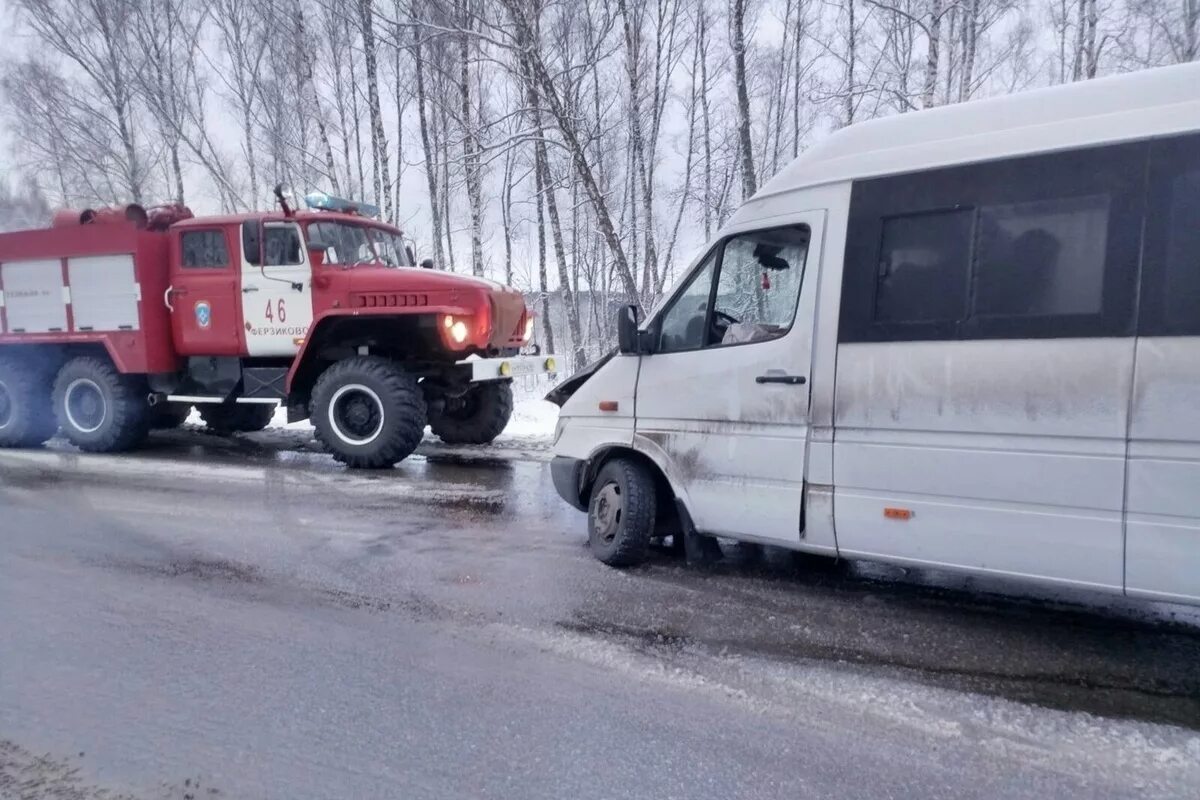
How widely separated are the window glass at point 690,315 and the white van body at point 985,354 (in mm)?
113

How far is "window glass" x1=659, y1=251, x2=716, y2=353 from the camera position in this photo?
16.0ft

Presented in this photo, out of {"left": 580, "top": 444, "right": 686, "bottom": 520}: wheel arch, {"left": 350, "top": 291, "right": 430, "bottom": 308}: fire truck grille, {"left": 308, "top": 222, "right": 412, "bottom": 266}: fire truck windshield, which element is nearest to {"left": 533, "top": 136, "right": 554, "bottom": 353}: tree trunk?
{"left": 308, "top": 222, "right": 412, "bottom": 266}: fire truck windshield

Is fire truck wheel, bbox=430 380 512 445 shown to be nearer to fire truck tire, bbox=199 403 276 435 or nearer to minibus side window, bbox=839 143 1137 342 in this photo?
fire truck tire, bbox=199 403 276 435

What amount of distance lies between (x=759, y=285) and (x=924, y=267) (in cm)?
110

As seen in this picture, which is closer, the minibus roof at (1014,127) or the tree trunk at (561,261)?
the minibus roof at (1014,127)

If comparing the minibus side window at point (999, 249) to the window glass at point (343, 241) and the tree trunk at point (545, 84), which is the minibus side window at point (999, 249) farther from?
the tree trunk at point (545, 84)

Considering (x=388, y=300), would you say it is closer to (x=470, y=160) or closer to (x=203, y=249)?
(x=203, y=249)

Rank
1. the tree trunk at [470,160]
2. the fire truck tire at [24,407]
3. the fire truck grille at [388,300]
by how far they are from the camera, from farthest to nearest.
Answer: the tree trunk at [470,160], the fire truck tire at [24,407], the fire truck grille at [388,300]

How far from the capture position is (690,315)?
494cm

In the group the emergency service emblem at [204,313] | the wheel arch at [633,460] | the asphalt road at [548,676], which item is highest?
the emergency service emblem at [204,313]

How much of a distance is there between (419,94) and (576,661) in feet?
68.4

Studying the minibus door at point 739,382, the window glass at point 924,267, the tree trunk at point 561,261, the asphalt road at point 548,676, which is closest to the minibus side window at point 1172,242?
the window glass at point 924,267

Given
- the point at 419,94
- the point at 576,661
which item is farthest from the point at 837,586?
the point at 419,94

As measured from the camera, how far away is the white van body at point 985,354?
3.33 metres
